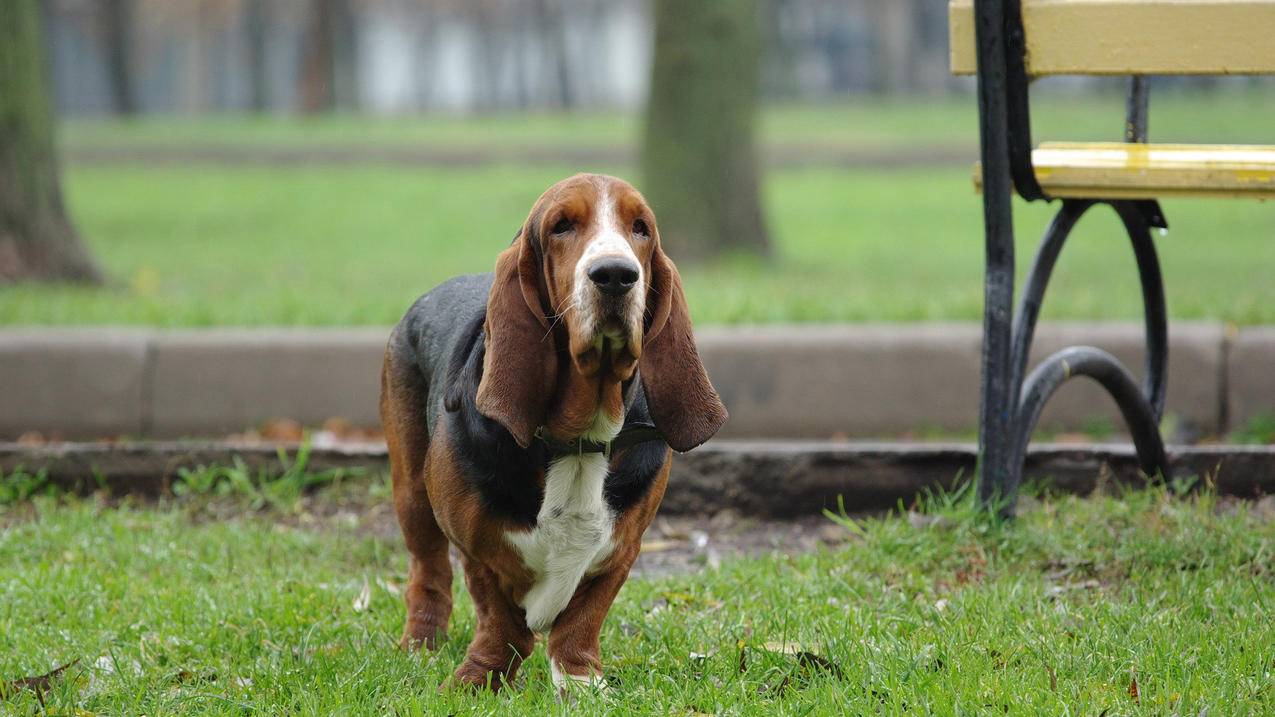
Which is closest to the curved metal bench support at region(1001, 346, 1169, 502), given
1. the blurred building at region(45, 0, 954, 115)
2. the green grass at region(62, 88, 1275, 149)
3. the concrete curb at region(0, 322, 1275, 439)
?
the concrete curb at region(0, 322, 1275, 439)

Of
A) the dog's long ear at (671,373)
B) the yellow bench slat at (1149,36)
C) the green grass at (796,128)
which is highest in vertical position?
the yellow bench slat at (1149,36)

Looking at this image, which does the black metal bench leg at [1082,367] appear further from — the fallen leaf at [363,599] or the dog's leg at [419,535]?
the fallen leaf at [363,599]

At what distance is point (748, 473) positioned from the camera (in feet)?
17.4

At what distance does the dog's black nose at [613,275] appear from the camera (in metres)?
2.97

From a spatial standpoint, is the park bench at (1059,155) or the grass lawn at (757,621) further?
the park bench at (1059,155)

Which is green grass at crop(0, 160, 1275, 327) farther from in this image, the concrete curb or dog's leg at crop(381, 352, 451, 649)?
dog's leg at crop(381, 352, 451, 649)

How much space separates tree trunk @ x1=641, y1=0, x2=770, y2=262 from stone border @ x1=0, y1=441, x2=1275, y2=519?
5.72 m

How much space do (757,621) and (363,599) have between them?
113 cm

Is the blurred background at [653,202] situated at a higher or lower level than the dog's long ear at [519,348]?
lower

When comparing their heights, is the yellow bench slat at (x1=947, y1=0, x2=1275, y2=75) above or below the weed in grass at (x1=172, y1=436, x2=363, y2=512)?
above

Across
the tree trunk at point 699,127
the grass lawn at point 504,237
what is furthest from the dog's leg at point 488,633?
the tree trunk at point 699,127

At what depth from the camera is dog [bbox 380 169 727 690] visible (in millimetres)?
3146

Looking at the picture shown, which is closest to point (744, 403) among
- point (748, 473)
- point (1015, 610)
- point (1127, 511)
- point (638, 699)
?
point (748, 473)

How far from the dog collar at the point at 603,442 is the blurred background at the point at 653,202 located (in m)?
3.49
